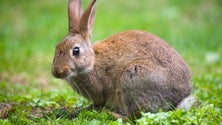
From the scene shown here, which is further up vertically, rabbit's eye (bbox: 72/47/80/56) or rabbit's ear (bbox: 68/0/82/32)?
rabbit's ear (bbox: 68/0/82/32)

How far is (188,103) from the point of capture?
22.3ft

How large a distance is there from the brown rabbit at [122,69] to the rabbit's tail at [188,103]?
0.18 feet

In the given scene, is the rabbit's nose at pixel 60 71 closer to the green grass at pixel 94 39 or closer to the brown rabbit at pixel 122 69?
the brown rabbit at pixel 122 69

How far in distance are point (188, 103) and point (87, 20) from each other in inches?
70.7

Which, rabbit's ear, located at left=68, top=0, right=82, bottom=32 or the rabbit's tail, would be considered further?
rabbit's ear, located at left=68, top=0, right=82, bottom=32

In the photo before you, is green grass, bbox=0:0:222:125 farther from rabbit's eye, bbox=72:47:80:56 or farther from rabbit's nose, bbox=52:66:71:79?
rabbit's eye, bbox=72:47:80:56

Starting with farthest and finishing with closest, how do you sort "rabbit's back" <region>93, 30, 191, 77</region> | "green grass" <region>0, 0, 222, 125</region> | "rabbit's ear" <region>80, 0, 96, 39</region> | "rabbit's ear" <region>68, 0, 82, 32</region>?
"rabbit's ear" <region>68, 0, 82, 32</region> → "rabbit's ear" <region>80, 0, 96, 39</region> → "rabbit's back" <region>93, 30, 191, 77</region> → "green grass" <region>0, 0, 222, 125</region>

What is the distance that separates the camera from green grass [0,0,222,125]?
6691 millimetres

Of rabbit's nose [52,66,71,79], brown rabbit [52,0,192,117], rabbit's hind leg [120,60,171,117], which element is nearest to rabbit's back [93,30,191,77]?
brown rabbit [52,0,192,117]

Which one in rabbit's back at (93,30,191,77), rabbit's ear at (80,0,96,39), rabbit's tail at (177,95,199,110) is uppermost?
rabbit's ear at (80,0,96,39)

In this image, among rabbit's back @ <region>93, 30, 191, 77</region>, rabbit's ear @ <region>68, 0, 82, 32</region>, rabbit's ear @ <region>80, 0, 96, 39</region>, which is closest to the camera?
rabbit's back @ <region>93, 30, 191, 77</region>

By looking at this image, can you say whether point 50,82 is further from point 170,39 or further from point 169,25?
point 169,25

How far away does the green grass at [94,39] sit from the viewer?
6.69 metres

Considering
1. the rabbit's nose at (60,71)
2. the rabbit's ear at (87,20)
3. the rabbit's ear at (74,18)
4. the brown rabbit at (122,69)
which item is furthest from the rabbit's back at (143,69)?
the rabbit's nose at (60,71)
